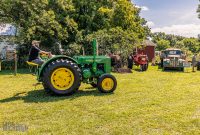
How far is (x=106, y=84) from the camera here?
9.41 metres

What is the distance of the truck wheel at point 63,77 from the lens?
884 cm

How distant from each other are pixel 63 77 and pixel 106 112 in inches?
111

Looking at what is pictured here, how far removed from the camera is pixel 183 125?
5.58m

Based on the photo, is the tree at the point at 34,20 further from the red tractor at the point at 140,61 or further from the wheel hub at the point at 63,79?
the wheel hub at the point at 63,79

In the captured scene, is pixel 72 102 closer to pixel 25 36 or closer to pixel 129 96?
pixel 129 96

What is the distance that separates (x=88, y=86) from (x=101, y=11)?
1509 centimetres

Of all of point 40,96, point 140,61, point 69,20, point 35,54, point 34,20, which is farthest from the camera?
point 69,20

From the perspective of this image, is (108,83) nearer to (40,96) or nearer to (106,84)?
(106,84)

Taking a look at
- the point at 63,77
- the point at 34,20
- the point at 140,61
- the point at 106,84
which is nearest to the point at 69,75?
the point at 63,77

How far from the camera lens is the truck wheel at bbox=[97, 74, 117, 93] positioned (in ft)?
30.6

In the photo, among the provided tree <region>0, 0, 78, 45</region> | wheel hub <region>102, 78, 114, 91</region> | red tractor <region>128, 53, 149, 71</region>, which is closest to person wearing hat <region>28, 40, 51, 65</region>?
wheel hub <region>102, 78, 114, 91</region>

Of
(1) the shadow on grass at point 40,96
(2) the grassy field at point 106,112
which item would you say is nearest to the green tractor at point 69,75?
(1) the shadow on grass at point 40,96

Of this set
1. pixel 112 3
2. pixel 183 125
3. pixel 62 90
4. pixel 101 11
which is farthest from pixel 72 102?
pixel 112 3

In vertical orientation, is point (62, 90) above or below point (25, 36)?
below
